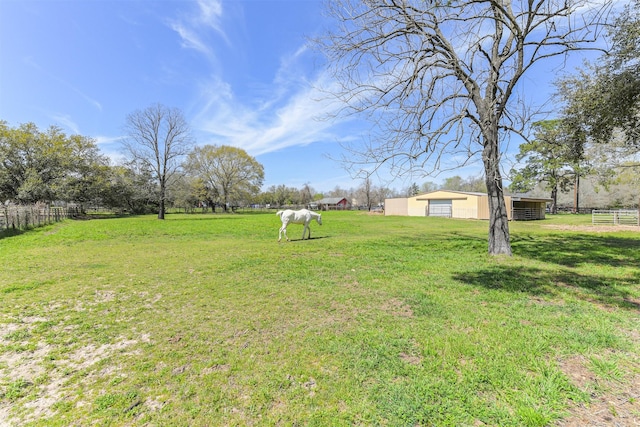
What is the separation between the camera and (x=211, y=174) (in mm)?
50656

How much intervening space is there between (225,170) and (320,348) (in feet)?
171

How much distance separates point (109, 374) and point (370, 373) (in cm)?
254

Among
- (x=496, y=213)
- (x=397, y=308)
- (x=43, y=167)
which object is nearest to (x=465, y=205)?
(x=496, y=213)

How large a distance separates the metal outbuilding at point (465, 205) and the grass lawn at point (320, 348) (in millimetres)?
29802

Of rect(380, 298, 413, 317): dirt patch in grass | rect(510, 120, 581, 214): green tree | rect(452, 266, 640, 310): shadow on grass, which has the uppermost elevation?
rect(510, 120, 581, 214): green tree

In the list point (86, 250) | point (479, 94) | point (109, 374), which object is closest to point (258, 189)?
point (86, 250)

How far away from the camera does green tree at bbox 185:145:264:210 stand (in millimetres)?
49875

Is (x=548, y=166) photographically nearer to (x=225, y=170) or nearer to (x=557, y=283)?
(x=557, y=283)

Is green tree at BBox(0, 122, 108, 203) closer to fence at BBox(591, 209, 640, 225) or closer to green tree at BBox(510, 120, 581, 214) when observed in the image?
green tree at BBox(510, 120, 581, 214)

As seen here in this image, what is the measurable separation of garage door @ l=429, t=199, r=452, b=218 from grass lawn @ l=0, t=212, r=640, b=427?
3211 centimetres

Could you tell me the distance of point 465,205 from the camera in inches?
1374

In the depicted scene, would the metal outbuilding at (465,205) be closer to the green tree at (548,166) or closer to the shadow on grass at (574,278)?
the green tree at (548,166)

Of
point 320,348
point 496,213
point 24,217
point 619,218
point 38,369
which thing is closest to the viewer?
point 38,369

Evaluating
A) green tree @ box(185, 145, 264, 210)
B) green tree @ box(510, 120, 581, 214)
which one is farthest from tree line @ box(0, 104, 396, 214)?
green tree @ box(510, 120, 581, 214)
